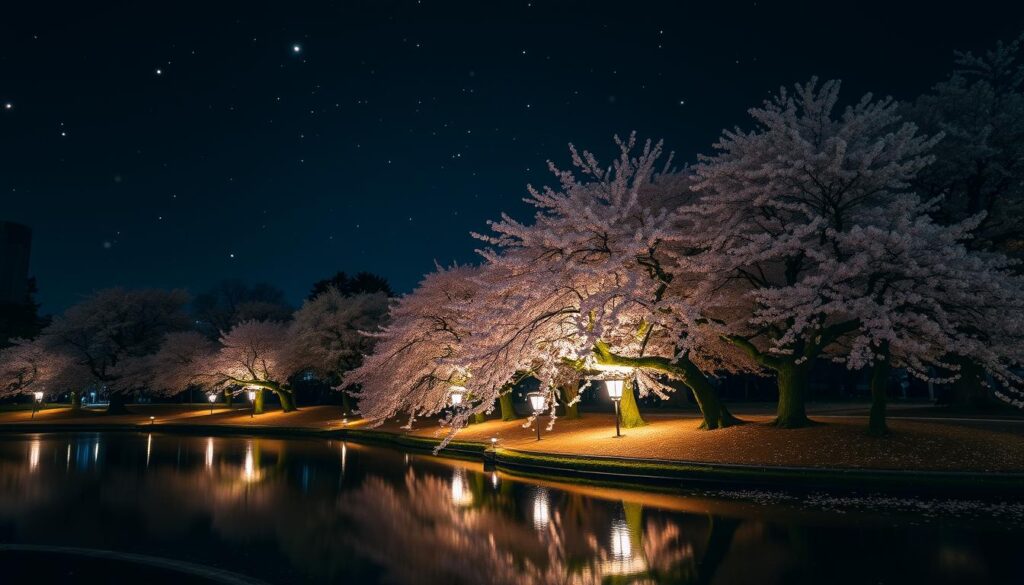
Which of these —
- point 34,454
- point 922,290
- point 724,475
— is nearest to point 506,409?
point 724,475

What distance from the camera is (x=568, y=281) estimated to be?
18.8 metres

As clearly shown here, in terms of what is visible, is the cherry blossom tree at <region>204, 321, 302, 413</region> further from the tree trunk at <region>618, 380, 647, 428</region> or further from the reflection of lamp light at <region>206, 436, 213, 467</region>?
the tree trunk at <region>618, 380, 647, 428</region>

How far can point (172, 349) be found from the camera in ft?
180

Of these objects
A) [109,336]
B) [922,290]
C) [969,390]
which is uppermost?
[109,336]

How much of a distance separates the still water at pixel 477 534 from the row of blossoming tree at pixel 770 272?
11.3 ft

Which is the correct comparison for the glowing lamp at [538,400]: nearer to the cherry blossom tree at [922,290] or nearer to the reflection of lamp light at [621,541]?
the cherry blossom tree at [922,290]

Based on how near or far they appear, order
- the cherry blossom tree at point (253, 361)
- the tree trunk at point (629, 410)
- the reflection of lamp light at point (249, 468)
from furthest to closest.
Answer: the cherry blossom tree at point (253, 361) < the tree trunk at point (629, 410) < the reflection of lamp light at point (249, 468)

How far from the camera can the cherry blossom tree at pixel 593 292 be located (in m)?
17.8

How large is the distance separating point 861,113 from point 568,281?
10.2m

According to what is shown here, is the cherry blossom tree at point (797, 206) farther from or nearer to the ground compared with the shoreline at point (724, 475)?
farther from the ground

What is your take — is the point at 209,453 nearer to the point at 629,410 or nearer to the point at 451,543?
the point at 629,410

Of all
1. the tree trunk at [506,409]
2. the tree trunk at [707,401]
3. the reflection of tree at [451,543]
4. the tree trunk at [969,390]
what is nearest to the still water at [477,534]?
the reflection of tree at [451,543]

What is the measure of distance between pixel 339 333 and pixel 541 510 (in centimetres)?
3688

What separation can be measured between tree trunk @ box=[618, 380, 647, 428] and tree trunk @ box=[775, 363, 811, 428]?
6.13 metres
